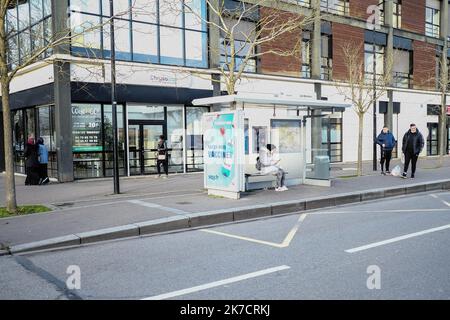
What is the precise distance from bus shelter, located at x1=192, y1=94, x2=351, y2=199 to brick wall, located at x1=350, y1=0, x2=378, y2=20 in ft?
42.9

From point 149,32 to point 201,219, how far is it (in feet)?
33.8

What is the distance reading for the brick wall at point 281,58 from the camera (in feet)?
70.0

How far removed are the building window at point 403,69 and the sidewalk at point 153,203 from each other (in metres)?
14.3

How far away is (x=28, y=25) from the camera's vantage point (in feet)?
58.2

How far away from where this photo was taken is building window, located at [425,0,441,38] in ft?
100

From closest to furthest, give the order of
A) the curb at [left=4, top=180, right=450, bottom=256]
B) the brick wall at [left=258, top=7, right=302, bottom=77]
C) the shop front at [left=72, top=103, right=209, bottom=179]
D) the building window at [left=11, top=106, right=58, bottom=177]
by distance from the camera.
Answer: the curb at [left=4, top=180, right=450, bottom=256]
the shop front at [left=72, top=103, right=209, bottom=179]
the building window at [left=11, top=106, right=58, bottom=177]
the brick wall at [left=258, top=7, right=302, bottom=77]

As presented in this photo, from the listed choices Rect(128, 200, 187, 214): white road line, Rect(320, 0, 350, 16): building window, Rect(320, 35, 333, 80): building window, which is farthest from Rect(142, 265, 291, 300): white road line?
Rect(320, 0, 350, 16): building window

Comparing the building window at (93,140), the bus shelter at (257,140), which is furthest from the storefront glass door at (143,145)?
the bus shelter at (257,140)

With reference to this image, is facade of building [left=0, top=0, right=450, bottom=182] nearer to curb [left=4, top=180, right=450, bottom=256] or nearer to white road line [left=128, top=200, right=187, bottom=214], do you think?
curb [left=4, top=180, right=450, bottom=256]

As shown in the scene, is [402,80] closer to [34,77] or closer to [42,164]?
[34,77]

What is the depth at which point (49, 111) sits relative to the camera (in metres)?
16.9

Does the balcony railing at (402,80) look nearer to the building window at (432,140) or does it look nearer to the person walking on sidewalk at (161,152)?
the building window at (432,140)

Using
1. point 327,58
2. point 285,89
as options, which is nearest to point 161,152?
point 285,89
